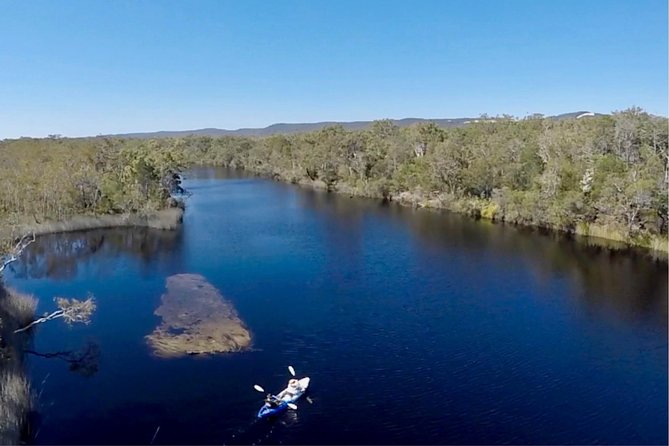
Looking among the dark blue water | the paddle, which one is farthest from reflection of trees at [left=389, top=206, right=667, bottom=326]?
the paddle

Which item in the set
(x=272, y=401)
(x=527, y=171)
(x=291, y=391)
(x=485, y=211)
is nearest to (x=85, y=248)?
(x=291, y=391)

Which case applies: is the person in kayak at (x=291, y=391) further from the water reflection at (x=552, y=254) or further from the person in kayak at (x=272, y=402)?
the water reflection at (x=552, y=254)

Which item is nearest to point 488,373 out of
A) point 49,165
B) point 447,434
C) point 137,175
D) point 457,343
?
point 457,343

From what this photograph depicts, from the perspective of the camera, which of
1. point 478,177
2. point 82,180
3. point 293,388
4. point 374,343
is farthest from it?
point 478,177

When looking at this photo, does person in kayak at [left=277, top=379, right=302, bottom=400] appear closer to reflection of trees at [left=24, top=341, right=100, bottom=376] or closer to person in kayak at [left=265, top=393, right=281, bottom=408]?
person in kayak at [left=265, top=393, right=281, bottom=408]

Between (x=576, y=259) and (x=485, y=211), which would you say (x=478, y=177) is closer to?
(x=485, y=211)
